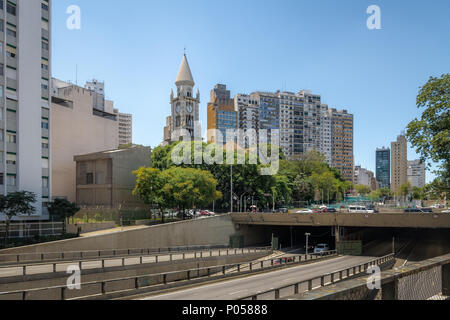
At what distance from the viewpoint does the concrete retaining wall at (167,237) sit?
123ft

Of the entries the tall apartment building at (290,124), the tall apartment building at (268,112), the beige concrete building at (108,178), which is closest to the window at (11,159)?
the beige concrete building at (108,178)

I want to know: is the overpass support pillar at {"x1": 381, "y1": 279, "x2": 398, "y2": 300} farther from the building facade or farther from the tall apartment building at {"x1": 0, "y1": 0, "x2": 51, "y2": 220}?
the building facade

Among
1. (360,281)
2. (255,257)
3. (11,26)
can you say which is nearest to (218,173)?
(255,257)

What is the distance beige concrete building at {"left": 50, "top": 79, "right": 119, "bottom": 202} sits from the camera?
217 ft

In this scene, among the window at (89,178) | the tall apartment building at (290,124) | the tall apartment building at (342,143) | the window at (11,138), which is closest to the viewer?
the window at (11,138)

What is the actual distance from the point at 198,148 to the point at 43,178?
91.7ft

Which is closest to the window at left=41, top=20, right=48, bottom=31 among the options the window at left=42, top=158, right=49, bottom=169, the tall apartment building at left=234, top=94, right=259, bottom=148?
the window at left=42, top=158, right=49, bottom=169

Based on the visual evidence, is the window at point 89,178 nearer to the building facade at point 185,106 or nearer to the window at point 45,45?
the window at point 45,45

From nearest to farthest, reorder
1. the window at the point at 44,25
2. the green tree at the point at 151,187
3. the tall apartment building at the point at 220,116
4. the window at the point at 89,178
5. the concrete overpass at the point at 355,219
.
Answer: the concrete overpass at the point at 355,219, the window at the point at 44,25, the green tree at the point at 151,187, the window at the point at 89,178, the tall apartment building at the point at 220,116

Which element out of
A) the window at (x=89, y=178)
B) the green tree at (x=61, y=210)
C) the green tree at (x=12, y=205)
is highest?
the window at (x=89, y=178)

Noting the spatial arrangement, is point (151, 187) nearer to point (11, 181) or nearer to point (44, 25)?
point (11, 181)

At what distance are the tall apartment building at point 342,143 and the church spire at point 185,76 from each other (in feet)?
315
